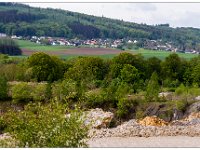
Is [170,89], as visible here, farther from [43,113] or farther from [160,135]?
[43,113]

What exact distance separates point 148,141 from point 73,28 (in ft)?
354

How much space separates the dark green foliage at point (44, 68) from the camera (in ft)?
211

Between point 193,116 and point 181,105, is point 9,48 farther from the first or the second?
point 193,116

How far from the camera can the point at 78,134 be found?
18391 millimetres

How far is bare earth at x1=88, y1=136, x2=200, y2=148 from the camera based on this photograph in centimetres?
3662

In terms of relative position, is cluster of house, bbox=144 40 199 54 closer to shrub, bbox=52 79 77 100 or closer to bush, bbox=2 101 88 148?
shrub, bbox=52 79 77 100

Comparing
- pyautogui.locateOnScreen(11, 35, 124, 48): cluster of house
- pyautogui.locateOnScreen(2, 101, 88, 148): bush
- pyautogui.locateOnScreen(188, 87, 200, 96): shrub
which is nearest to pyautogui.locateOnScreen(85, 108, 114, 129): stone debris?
pyautogui.locateOnScreen(188, 87, 200, 96): shrub

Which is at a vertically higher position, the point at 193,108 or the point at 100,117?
the point at 193,108

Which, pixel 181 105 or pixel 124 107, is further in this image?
pixel 124 107

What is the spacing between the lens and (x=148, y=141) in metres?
38.5

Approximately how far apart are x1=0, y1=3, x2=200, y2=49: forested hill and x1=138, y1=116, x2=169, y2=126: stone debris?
88.9m

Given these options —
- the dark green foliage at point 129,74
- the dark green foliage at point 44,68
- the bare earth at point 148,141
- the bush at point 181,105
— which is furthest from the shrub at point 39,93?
the bare earth at point 148,141

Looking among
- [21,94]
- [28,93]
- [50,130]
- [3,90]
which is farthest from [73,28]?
[50,130]

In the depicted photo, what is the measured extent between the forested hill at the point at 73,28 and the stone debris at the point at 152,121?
8888cm
